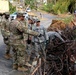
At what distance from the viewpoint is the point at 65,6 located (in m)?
31.5

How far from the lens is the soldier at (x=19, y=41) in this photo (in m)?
8.19

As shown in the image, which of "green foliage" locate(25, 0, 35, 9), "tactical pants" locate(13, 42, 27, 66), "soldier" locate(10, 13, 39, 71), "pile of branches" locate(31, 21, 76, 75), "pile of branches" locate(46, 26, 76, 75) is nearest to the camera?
"pile of branches" locate(31, 21, 76, 75)

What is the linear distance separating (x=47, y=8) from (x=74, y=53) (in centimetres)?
2971

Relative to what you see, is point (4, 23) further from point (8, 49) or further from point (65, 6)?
point (65, 6)

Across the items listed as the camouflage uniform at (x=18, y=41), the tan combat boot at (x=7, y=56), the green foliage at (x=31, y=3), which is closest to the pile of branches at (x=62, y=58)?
the camouflage uniform at (x=18, y=41)

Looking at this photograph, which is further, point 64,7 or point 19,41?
point 64,7

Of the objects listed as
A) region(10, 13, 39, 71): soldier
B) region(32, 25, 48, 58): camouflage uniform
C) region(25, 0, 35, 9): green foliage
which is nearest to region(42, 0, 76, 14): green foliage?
→ region(25, 0, 35, 9): green foliage

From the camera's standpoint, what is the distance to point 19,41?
8453 millimetres

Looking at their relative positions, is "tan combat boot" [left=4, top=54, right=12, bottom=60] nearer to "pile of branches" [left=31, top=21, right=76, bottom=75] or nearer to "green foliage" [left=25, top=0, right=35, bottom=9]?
"pile of branches" [left=31, top=21, right=76, bottom=75]

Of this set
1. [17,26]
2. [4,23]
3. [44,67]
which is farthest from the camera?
[4,23]

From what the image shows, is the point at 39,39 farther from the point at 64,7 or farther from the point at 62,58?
the point at 64,7

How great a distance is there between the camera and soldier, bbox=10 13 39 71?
819 cm

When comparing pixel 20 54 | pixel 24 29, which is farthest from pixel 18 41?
pixel 24 29

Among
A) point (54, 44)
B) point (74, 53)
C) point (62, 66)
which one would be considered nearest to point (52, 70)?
point (62, 66)
